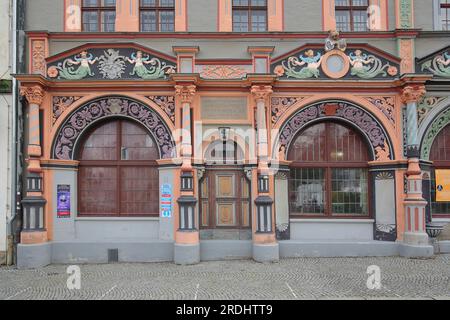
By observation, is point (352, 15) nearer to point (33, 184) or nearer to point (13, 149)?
point (33, 184)

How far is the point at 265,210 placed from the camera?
32.1 ft

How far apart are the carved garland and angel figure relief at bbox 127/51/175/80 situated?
730 centimetres

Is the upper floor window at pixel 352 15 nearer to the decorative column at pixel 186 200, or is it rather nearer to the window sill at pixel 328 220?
the decorative column at pixel 186 200

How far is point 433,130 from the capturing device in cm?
1058

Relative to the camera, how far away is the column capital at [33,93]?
9.77 m

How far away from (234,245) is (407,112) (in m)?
5.89

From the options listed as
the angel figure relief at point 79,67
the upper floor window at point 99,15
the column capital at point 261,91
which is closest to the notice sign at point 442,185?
the column capital at point 261,91

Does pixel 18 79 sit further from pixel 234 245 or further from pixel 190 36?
pixel 234 245

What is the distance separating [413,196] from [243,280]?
204 inches

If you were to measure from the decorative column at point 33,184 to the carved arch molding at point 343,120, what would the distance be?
6450 millimetres

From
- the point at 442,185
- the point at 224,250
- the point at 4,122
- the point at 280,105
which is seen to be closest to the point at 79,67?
the point at 4,122

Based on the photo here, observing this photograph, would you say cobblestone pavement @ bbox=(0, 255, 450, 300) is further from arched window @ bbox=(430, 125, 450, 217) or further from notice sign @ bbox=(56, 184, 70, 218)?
arched window @ bbox=(430, 125, 450, 217)

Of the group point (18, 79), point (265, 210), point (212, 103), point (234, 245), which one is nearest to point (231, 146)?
point (212, 103)

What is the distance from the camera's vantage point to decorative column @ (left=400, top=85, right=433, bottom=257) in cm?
979
